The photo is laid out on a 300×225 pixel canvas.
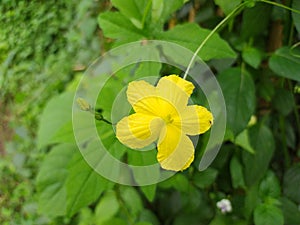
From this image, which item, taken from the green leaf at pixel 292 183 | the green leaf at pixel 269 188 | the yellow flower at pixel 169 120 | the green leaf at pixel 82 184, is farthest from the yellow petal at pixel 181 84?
the green leaf at pixel 292 183

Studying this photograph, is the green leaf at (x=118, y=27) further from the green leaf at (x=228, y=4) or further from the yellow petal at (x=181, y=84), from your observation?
the yellow petal at (x=181, y=84)

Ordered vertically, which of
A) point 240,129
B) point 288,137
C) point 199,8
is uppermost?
point 199,8

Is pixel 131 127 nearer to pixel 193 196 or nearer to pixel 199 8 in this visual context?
pixel 193 196

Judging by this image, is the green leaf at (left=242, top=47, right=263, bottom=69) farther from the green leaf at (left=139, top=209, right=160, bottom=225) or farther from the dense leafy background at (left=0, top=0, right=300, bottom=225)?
the green leaf at (left=139, top=209, right=160, bottom=225)

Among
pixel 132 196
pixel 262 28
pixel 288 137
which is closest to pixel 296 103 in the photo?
pixel 288 137

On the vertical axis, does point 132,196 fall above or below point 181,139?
below

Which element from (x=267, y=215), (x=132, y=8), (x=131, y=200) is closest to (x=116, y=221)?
(x=131, y=200)
